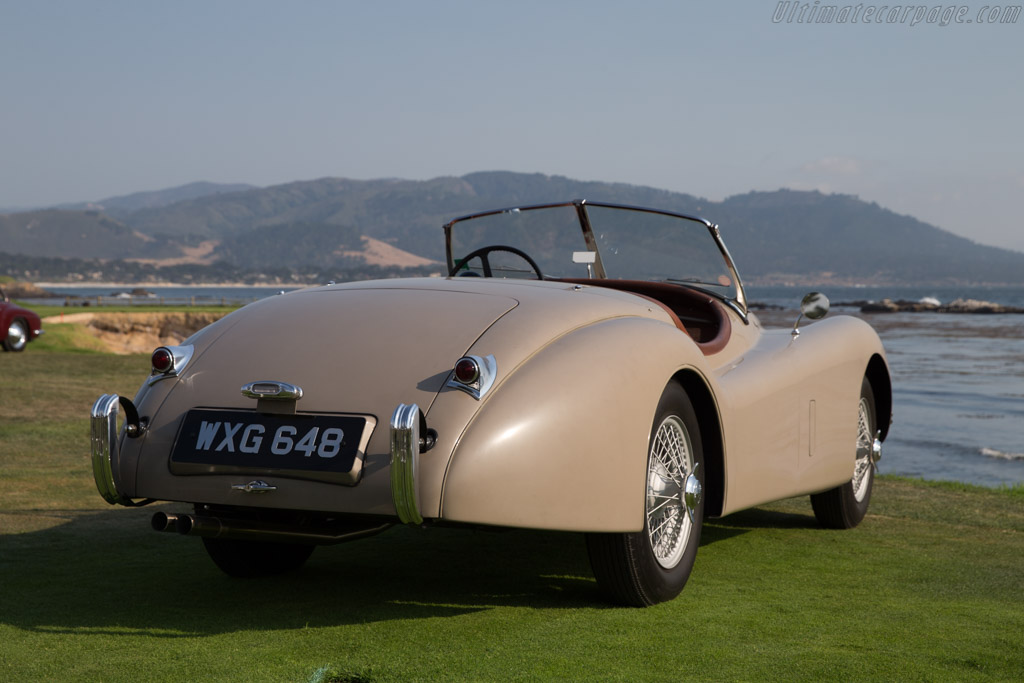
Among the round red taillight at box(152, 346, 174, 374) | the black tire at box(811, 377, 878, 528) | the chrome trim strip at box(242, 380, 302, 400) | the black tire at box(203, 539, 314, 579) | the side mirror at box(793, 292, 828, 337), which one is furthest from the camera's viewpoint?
the black tire at box(811, 377, 878, 528)

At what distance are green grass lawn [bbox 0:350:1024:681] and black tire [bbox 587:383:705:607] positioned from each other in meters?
0.09

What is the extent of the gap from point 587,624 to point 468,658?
1.89 ft

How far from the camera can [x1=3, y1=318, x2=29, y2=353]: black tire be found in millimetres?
23000

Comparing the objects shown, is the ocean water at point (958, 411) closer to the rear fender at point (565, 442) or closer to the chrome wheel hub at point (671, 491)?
the rear fender at point (565, 442)

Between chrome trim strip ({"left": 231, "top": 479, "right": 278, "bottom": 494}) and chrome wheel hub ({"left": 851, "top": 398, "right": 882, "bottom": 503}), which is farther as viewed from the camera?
chrome wheel hub ({"left": 851, "top": 398, "right": 882, "bottom": 503})

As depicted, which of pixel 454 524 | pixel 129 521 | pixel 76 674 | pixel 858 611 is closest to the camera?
pixel 76 674

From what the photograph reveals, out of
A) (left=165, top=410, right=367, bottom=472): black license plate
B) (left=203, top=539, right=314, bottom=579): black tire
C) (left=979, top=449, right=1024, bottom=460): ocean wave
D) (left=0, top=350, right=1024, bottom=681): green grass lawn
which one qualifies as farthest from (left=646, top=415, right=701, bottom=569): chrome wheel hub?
(left=979, top=449, right=1024, bottom=460): ocean wave

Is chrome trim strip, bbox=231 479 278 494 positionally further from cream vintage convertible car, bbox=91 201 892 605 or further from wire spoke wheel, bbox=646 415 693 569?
wire spoke wheel, bbox=646 415 693 569

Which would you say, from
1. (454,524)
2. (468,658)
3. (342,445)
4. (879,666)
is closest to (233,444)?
(342,445)

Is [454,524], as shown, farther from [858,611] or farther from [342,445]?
[858,611]

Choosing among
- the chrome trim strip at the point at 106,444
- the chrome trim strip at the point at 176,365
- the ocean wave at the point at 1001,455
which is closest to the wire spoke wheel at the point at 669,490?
the chrome trim strip at the point at 176,365

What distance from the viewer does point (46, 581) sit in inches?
166

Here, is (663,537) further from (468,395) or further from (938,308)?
(938,308)

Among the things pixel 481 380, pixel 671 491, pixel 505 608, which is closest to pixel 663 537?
pixel 671 491
